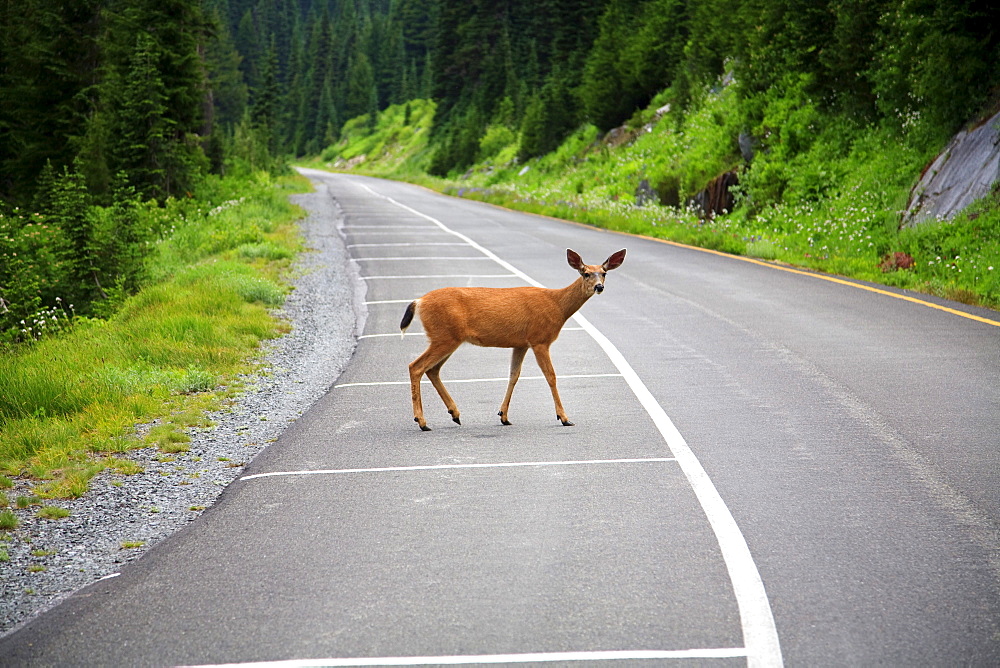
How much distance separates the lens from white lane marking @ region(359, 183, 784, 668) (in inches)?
165

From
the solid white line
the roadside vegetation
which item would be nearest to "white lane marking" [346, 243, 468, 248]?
the roadside vegetation

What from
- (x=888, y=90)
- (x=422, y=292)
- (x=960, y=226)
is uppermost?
(x=888, y=90)

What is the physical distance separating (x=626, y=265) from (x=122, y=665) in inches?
635

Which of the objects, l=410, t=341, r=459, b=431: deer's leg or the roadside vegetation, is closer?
l=410, t=341, r=459, b=431: deer's leg

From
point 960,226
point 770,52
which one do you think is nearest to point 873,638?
point 960,226

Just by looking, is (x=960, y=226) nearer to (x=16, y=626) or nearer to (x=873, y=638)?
(x=873, y=638)

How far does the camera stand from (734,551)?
5258 millimetres

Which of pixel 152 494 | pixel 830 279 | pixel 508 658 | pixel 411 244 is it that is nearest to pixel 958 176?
pixel 830 279

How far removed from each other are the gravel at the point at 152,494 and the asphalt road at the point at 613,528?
23 cm

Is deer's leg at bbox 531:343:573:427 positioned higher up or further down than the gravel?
higher up

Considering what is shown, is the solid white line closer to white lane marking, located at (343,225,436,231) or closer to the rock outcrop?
the rock outcrop

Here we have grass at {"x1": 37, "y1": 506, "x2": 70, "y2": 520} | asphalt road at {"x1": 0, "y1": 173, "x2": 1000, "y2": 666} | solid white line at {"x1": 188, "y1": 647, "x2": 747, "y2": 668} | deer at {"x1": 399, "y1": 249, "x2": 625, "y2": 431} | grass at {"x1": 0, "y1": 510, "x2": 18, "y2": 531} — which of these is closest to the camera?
solid white line at {"x1": 188, "y1": 647, "x2": 747, "y2": 668}

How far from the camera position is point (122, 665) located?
13.7 feet

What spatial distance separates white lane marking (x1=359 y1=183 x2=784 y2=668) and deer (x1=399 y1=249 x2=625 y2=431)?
3.36ft
